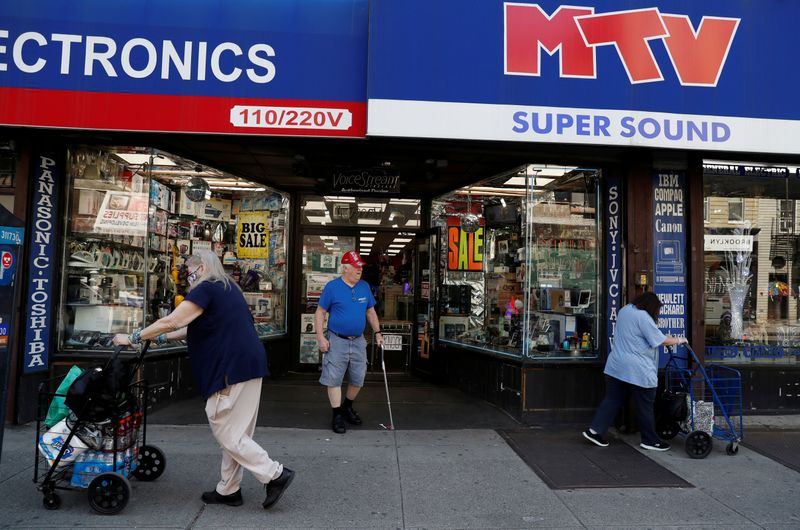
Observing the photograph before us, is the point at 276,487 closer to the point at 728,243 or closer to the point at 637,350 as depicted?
the point at 637,350

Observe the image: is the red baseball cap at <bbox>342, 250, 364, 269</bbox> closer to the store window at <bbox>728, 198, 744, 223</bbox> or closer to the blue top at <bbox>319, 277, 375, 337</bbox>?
the blue top at <bbox>319, 277, 375, 337</bbox>

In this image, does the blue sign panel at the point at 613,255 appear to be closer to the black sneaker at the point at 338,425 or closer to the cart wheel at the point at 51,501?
the black sneaker at the point at 338,425

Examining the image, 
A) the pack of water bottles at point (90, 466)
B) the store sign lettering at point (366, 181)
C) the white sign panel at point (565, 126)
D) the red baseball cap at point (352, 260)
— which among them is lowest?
the pack of water bottles at point (90, 466)

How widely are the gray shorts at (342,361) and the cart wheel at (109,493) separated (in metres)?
2.38

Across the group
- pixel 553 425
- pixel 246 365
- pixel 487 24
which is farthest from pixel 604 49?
pixel 246 365

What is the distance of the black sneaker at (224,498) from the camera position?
4.14 meters

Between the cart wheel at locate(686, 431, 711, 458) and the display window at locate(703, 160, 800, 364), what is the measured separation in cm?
187

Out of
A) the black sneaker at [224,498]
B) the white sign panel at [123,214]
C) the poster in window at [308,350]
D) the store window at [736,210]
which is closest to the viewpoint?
the black sneaker at [224,498]

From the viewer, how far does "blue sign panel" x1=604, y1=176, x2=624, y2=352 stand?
6531mm

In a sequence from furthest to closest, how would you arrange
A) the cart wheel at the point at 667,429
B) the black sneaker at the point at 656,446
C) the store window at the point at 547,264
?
the store window at the point at 547,264
the cart wheel at the point at 667,429
the black sneaker at the point at 656,446

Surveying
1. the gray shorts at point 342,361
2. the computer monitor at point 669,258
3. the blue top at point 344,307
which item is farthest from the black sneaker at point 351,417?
the computer monitor at point 669,258

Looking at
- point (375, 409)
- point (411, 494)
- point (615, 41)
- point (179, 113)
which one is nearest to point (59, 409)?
point (411, 494)

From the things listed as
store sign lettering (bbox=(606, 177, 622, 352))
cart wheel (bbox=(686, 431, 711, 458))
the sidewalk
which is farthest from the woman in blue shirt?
store sign lettering (bbox=(606, 177, 622, 352))

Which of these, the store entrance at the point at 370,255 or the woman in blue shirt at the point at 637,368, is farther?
the store entrance at the point at 370,255
